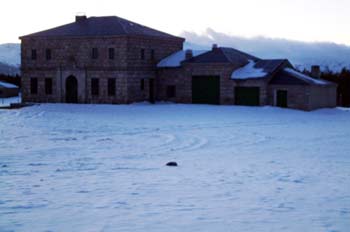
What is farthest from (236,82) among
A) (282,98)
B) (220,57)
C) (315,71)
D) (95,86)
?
(95,86)

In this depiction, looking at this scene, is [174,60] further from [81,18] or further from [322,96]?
[322,96]

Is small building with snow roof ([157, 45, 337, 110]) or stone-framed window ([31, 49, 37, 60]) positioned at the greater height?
stone-framed window ([31, 49, 37, 60])

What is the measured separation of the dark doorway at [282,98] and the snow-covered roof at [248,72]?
1.70 meters

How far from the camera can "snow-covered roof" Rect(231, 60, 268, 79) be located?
40875 mm

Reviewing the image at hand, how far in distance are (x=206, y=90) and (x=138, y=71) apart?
5647 millimetres

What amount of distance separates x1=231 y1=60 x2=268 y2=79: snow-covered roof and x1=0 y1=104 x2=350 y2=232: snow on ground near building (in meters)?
15.0

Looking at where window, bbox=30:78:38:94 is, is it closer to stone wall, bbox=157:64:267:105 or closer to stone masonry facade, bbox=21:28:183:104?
stone masonry facade, bbox=21:28:183:104

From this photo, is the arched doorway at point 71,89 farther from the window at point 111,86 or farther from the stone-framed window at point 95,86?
the window at point 111,86

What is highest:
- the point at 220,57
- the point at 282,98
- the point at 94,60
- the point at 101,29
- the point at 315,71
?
the point at 101,29

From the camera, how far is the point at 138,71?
44938mm

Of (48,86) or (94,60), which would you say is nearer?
(94,60)

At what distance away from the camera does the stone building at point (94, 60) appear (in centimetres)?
4428

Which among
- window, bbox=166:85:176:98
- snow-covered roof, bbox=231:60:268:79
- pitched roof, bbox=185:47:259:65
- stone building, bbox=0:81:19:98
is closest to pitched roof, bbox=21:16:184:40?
window, bbox=166:85:176:98

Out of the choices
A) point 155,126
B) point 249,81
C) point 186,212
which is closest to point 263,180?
point 186,212
